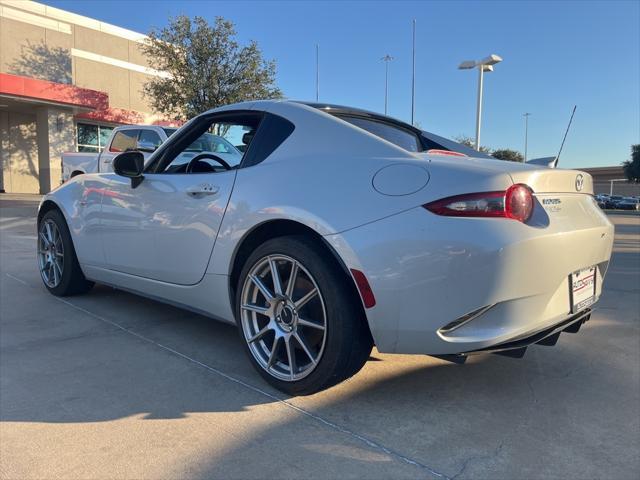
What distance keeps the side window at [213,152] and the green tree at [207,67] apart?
16.6 meters

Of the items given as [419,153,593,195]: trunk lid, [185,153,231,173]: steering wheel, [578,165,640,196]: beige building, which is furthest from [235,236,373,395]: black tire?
[578,165,640,196]: beige building

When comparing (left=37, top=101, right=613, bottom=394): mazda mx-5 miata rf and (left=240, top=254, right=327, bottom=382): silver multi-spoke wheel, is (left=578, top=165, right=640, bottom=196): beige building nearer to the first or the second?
(left=37, top=101, right=613, bottom=394): mazda mx-5 miata rf

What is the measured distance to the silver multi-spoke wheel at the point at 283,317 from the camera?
8.38 ft

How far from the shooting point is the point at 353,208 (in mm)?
2326

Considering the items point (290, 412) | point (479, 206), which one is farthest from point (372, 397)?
point (479, 206)

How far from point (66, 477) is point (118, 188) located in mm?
2294

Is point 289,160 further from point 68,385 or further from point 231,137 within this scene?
point 68,385

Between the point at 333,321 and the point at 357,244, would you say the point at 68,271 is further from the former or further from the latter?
the point at 357,244

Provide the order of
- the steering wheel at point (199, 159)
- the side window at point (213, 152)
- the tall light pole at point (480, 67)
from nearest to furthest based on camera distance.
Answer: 1. the side window at point (213, 152)
2. the steering wheel at point (199, 159)
3. the tall light pole at point (480, 67)

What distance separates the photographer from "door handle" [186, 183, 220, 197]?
2959mm

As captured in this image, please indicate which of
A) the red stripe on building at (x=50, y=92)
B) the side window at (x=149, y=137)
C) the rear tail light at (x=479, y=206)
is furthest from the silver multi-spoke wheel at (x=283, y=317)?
the red stripe on building at (x=50, y=92)

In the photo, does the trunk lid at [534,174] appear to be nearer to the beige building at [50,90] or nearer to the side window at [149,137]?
the side window at [149,137]

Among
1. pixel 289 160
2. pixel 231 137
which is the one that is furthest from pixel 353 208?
pixel 231 137

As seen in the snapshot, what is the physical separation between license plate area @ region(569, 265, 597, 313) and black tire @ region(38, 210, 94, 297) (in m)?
3.88
